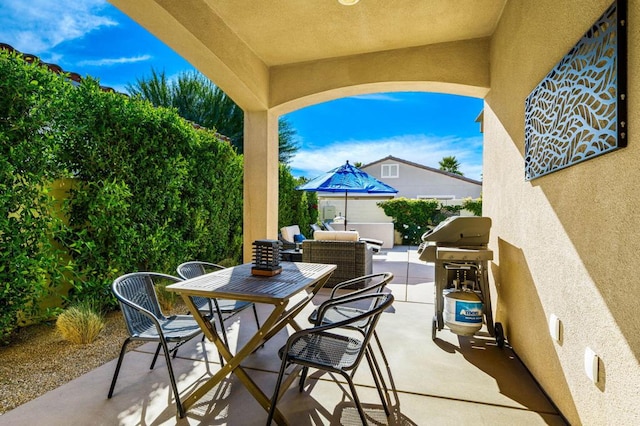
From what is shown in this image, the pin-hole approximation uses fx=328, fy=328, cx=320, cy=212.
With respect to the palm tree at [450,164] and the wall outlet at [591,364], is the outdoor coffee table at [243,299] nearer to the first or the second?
the wall outlet at [591,364]

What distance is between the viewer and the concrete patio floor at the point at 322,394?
209 centimetres

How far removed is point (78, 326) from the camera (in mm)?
3090

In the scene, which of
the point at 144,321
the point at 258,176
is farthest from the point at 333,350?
the point at 258,176

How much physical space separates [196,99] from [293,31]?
10.9m

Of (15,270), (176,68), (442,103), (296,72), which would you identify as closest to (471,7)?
(296,72)

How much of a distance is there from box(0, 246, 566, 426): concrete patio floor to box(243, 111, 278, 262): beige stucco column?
2.28 metres

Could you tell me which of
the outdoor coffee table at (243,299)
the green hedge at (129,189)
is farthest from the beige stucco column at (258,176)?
the outdoor coffee table at (243,299)

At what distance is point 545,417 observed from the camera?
215 centimetres

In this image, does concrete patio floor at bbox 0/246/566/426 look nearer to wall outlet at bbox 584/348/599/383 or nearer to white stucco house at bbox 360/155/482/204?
wall outlet at bbox 584/348/599/383

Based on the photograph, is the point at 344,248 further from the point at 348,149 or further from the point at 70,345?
the point at 348,149

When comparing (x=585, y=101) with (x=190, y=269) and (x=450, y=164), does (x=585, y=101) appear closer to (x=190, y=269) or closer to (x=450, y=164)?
(x=190, y=269)

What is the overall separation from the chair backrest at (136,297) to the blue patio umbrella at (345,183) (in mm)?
4683

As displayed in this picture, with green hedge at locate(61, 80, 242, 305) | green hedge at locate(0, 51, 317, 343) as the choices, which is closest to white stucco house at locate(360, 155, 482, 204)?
green hedge at locate(61, 80, 242, 305)

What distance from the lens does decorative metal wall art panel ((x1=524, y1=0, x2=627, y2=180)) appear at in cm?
154
